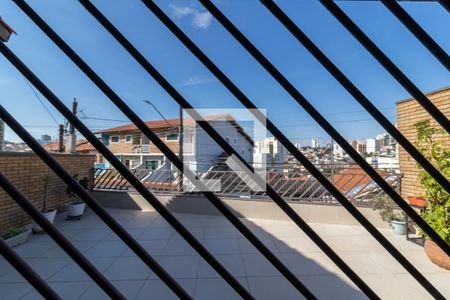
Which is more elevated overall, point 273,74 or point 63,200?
point 273,74

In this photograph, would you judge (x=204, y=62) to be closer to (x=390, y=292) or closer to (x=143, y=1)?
(x=143, y=1)

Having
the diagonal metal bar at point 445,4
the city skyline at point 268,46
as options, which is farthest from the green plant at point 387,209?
the diagonal metal bar at point 445,4

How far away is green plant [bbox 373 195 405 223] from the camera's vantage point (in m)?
3.74

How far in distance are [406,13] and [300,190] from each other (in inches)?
180

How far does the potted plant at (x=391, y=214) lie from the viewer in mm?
3645

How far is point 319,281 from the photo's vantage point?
2.38 m

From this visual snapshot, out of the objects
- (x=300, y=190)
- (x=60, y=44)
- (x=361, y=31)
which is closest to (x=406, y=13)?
A: (x=361, y=31)

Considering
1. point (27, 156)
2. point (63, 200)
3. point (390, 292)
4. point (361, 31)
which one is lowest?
point (390, 292)

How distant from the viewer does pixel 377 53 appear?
0.50 m

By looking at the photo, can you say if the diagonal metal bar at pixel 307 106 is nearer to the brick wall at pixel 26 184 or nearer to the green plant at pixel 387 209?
the brick wall at pixel 26 184

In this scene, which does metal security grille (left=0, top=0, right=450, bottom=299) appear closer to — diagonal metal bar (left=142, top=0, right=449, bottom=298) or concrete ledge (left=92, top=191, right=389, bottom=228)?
diagonal metal bar (left=142, top=0, right=449, bottom=298)

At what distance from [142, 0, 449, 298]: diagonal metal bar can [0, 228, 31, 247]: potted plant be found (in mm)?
3875

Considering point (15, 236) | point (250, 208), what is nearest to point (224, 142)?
point (15, 236)

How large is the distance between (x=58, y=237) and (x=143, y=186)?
0.58 ft
